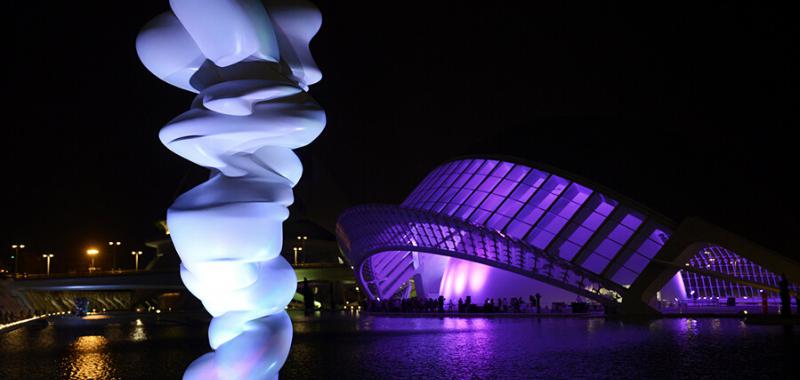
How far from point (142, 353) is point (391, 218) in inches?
917

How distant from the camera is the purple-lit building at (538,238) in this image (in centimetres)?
3553

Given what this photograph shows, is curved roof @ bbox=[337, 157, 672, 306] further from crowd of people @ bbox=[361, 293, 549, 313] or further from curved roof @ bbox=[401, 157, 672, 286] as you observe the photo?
crowd of people @ bbox=[361, 293, 549, 313]

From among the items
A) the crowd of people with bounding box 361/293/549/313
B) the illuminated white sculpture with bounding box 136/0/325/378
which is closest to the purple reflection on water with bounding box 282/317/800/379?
the illuminated white sculpture with bounding box 136/0/325/378

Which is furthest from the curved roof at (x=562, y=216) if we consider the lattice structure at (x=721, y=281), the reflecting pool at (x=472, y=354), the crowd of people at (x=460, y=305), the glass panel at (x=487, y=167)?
the lattice structure at (x=721, y=281)

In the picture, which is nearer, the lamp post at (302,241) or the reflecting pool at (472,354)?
the reflecting pool at (472,354)

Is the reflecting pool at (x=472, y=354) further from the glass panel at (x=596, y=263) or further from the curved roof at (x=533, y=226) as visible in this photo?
the curved roof at (x=533, y=226)

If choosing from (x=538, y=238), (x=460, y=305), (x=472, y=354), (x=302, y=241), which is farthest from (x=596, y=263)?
(x=302, y=241)

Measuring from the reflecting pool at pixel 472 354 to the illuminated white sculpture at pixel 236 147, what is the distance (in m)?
5.59

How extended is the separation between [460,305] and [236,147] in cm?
3290

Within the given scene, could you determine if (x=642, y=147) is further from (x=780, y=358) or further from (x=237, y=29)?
(x=237, y=29)

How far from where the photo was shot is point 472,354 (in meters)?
16.9

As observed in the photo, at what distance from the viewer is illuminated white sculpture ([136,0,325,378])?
7801mm

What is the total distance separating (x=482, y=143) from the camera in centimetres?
4734

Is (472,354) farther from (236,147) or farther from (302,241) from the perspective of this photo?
(302,241)
